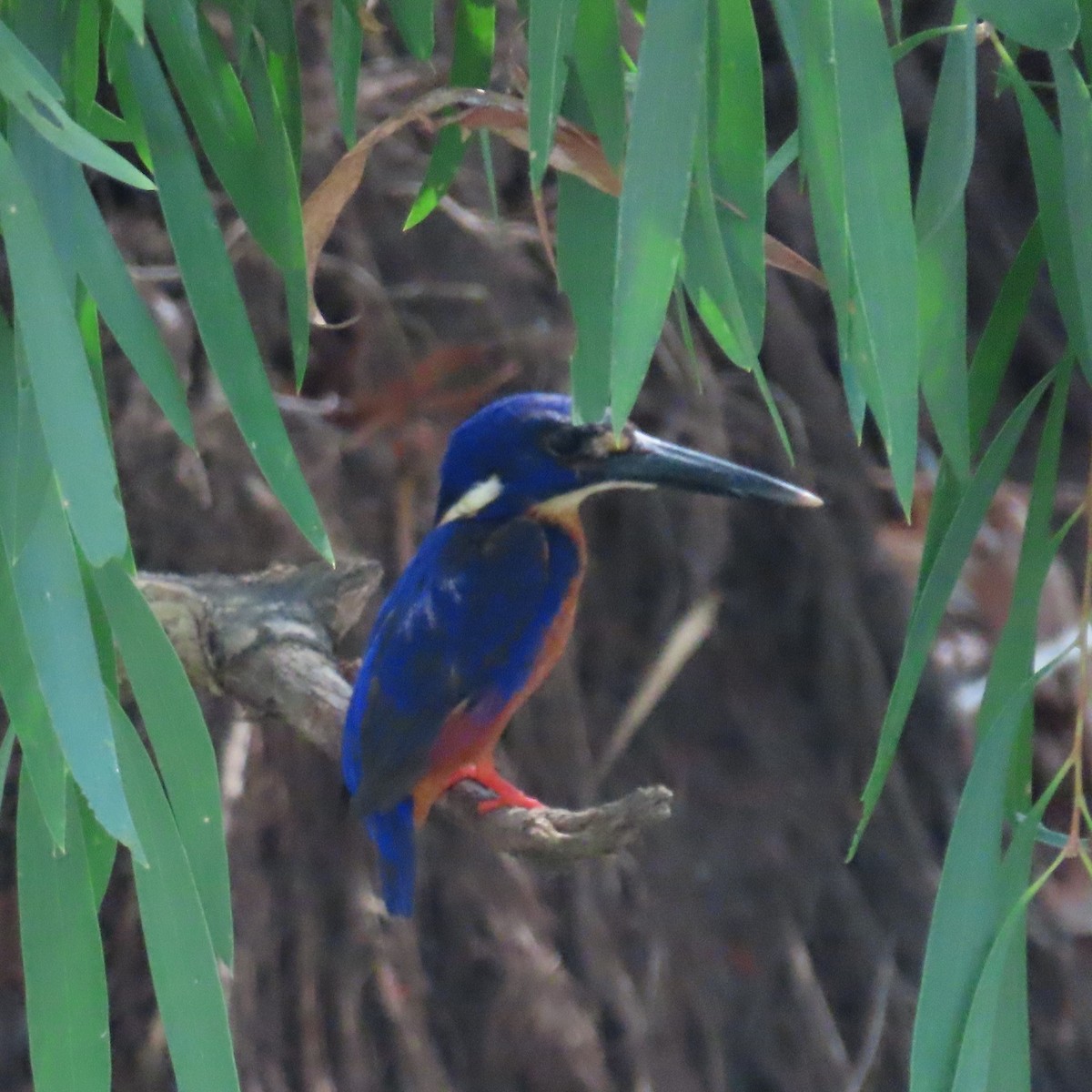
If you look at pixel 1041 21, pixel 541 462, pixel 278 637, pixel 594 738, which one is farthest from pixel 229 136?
pixel 594 738

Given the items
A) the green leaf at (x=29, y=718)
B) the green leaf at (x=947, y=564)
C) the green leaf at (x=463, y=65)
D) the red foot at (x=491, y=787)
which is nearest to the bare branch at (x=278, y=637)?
the red foot at (x=491, y=787)

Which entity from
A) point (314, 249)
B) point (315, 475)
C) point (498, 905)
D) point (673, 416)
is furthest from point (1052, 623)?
point (314, 249)

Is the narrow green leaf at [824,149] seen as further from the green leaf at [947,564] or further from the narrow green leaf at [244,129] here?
the narrow green leaf at [244,129]

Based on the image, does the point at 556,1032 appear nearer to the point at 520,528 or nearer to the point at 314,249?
the point at 520,528

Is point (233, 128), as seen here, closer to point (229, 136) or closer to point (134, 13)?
point (229, 136)

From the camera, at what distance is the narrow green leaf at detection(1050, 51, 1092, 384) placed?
110cm

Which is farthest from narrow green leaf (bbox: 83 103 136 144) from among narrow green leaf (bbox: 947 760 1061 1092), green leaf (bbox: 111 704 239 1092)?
narrow green leaf (bbox: 947 760 1061 1092)

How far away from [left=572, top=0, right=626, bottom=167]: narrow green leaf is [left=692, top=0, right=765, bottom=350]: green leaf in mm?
67

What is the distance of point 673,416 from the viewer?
249 cm

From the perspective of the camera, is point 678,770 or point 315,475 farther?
point 678,770

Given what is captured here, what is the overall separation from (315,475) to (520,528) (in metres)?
0.34

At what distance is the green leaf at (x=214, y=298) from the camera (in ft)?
3.69

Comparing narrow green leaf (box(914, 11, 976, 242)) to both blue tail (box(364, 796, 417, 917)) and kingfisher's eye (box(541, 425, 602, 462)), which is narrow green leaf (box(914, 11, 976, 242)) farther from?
blue tail (box(364, 796, 417, 917))

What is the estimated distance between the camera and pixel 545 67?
1.05 meters
